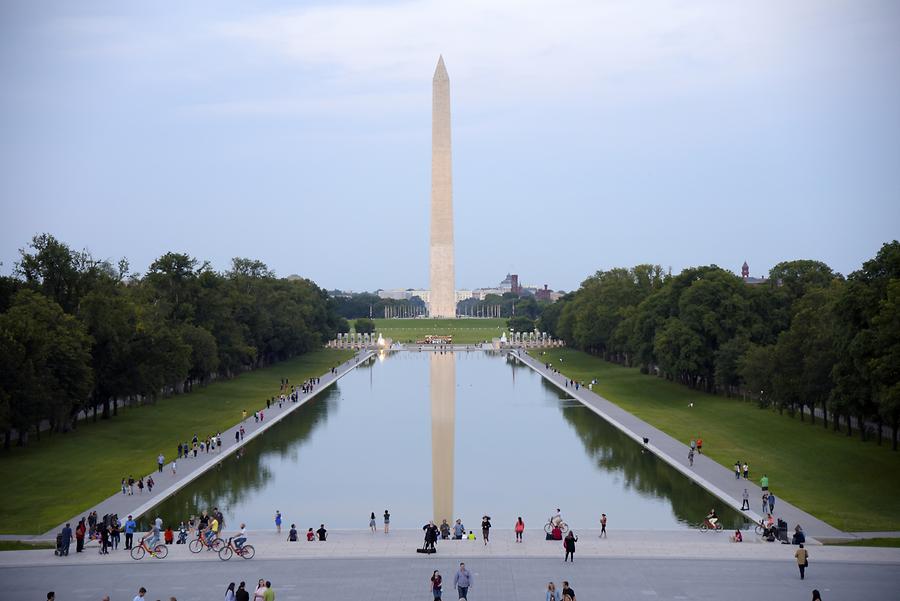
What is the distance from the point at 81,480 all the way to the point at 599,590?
1849 centimetres

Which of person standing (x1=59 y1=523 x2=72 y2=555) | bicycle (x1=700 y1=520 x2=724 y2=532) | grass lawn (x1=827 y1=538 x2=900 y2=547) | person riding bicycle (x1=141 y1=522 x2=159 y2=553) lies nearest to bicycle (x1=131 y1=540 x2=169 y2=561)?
person riding bicycle (x1=141 y1=522 x2=159 y2=553)

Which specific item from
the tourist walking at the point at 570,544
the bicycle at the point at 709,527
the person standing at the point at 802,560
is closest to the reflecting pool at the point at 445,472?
the bicycle at the point at 709,527

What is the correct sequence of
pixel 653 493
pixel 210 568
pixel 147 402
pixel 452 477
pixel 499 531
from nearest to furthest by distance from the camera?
pixel 210 568 → pixel 499 531 → pixel 653 493 → pixel 452 477 → pixel 147 402

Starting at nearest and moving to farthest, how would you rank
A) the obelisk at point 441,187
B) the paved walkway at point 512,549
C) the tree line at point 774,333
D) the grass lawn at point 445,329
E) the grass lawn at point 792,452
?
the paved walkway at point 512,549, the grass lawn at point 792,452, the tree line at point 774,333, the obelisk at point 441,187, the grass lawn at point 445,329

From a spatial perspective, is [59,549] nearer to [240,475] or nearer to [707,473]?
[240,475]

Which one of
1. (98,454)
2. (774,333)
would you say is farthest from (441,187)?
(98,454)

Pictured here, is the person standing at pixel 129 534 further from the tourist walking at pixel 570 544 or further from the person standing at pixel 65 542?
the tourist walking at pixel 570 544

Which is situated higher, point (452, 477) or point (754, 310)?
point (754, 310)

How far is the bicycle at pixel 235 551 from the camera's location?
22102 mm

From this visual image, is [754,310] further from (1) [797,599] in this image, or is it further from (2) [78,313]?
(1) [797,599]

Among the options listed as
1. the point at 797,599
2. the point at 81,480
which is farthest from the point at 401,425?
the point at 797,599

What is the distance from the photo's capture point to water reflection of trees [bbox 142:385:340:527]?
28328mm

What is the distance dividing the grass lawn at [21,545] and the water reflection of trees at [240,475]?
3.37 meters

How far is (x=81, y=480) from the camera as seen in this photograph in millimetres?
32062
